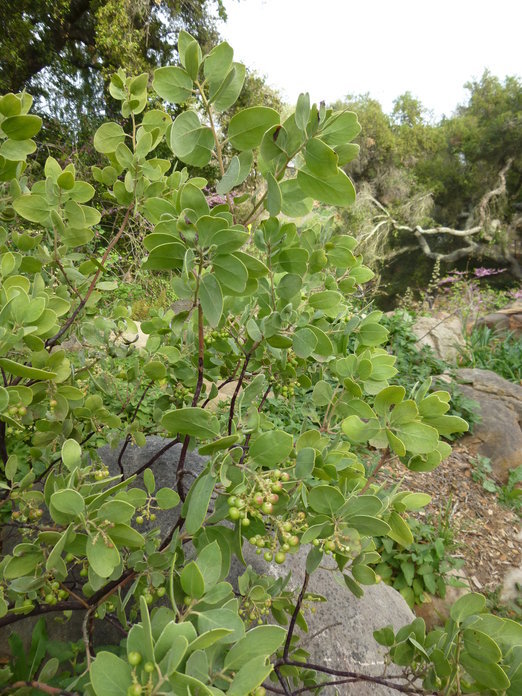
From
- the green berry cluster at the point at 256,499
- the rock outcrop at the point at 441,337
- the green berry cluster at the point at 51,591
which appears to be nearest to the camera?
the green berry cluster at the point at 256,499

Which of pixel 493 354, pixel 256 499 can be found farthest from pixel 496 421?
pixel 256 499

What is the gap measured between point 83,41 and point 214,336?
387 inches

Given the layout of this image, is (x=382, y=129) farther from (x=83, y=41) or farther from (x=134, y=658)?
(x=134, y=658)

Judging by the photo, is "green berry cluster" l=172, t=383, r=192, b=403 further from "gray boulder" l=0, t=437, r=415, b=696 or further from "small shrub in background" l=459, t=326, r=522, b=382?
"small shrub in background" l=459, t=326, r=522, b=382

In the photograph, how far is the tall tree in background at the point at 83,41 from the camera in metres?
6.57

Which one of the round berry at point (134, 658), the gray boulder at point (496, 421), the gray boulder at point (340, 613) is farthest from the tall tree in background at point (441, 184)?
the round berry at point (134, 658)

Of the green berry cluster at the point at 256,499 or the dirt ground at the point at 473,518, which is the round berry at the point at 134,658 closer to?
the green berry cluster at the point at 256,499

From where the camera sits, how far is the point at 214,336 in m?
0.85

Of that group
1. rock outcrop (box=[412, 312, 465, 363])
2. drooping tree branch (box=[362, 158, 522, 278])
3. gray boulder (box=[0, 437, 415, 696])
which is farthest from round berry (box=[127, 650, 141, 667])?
drooping tree branch (box=[362, 158, 522, 278])

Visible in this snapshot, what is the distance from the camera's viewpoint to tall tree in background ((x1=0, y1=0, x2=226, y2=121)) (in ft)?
21.6

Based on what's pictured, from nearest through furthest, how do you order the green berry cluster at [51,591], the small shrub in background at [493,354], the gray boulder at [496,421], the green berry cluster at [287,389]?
1. the green berry cluster at [51,591]
2. the green berry cluster at [287,389]
3. the gray boulder at [496,421]
4. the small shrub in background at [493,354]

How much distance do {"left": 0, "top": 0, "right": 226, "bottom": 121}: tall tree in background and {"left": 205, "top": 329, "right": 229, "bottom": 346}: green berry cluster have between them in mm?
7269

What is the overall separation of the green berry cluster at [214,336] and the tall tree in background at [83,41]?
727cm

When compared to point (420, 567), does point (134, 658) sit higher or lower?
higher
